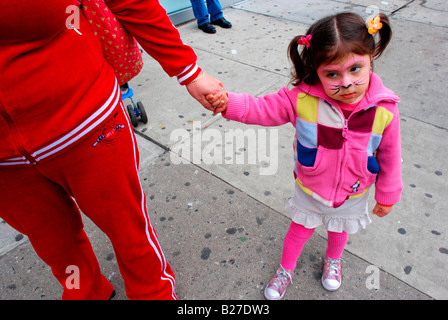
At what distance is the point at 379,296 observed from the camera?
6.12 feet

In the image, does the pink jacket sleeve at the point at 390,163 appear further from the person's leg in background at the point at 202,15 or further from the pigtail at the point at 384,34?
the person's leg in background at the point at 202,15

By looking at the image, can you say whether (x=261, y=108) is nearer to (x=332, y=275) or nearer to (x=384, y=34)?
(x=384, y=34)

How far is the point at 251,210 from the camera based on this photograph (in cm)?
237

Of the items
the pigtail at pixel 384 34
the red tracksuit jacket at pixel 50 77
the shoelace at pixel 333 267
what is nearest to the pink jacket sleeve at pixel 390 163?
the pigtail at pixel 384 34

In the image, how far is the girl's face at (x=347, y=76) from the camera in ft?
4.31

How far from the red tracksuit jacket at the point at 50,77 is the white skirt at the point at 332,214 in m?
1.01

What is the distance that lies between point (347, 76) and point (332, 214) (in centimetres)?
67

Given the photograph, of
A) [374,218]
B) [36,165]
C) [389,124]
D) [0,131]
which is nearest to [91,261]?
[36,165]

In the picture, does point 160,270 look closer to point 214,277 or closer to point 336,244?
point 214,277

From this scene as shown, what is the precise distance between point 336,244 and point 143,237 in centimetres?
103

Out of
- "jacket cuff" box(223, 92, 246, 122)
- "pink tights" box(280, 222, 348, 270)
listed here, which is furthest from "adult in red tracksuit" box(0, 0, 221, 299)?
"pink tights" box(280, 222, 348, 270)

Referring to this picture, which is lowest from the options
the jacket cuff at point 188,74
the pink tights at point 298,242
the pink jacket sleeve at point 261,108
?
the pink tights at point 298,242

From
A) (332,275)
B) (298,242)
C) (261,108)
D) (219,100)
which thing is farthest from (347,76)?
(332,275)

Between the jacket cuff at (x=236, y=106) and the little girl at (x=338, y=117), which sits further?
the jacket cuff at (x=236, y=106)
